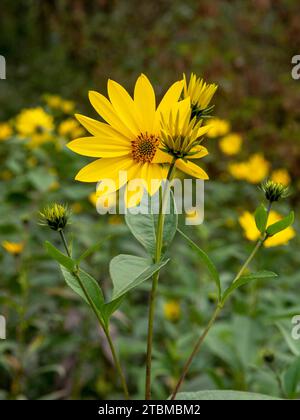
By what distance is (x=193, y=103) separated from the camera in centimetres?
54

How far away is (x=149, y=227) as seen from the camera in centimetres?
62

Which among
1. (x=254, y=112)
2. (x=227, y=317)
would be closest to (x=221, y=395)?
(x=227, y=317)

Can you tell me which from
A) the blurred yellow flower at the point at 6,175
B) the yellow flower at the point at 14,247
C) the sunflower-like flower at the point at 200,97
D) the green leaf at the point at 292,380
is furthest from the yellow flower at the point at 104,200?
the blurred yellow flower at the point at 6,175

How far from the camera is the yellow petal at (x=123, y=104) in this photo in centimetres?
56

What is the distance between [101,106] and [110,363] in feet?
3.00

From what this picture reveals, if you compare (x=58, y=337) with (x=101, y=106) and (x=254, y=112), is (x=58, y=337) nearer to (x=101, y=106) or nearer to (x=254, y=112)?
(x=101, y=106)

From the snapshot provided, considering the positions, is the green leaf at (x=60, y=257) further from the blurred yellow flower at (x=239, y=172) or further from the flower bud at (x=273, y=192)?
the blurred yellow flower at (x=239, y=172)

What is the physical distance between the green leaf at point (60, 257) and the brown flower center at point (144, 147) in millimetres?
130

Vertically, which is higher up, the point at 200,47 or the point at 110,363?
the point at 200,47

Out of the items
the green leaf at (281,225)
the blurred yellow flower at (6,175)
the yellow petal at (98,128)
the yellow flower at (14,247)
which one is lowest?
the green leaf at (281,225)

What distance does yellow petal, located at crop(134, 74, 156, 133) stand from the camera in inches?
22.1

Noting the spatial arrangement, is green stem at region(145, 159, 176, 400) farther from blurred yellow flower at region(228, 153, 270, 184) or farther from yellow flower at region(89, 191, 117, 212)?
blurred yellow flower at region(228, 153, 270, 184)

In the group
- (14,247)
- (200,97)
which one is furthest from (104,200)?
(14,247)

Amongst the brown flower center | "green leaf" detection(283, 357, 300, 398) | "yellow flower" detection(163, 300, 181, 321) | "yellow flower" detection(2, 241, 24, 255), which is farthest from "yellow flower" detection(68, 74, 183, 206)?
"yellow flower" detection(163, 300, 181, 321)
